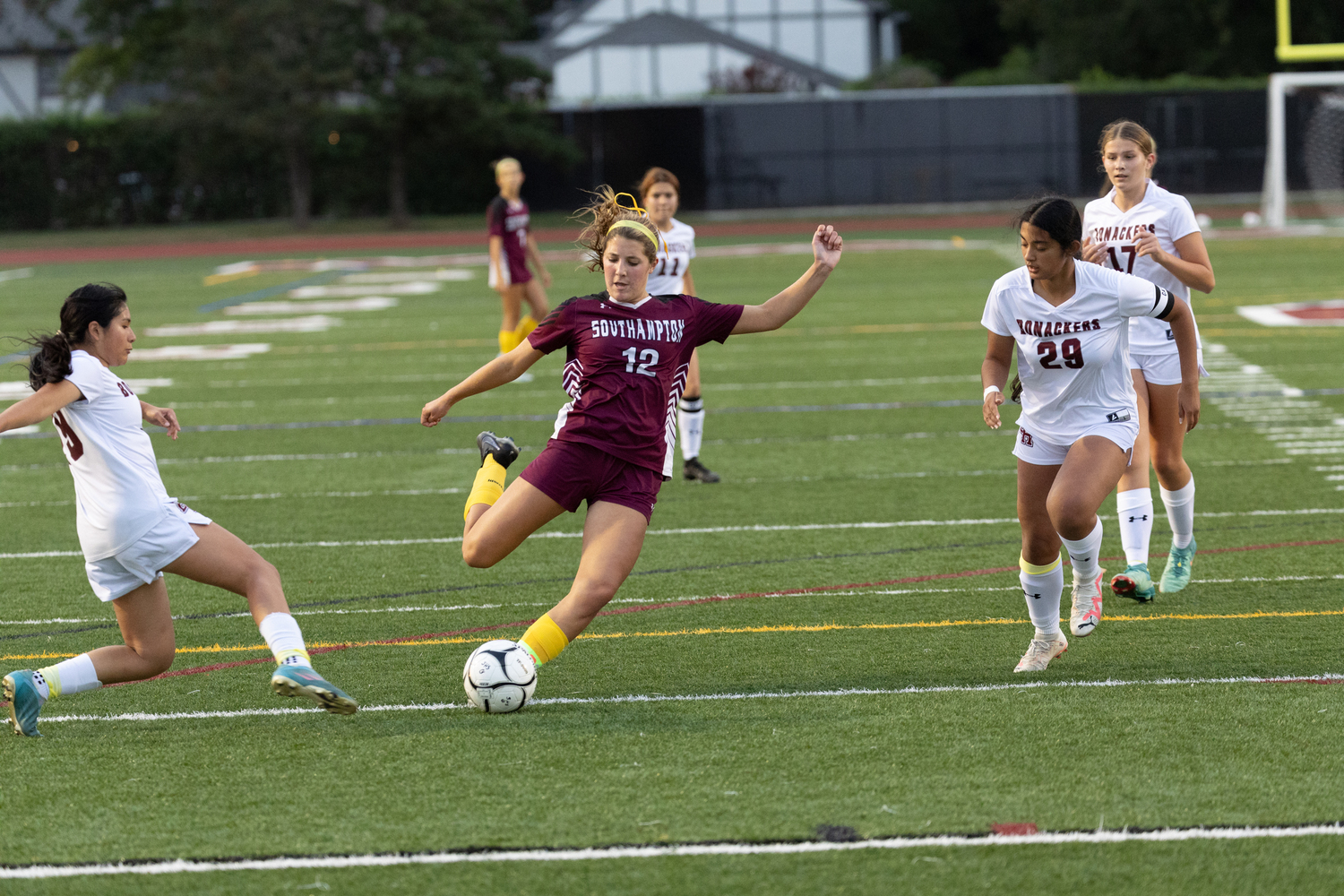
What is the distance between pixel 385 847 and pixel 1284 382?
39.1 feet

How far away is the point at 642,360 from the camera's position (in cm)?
586

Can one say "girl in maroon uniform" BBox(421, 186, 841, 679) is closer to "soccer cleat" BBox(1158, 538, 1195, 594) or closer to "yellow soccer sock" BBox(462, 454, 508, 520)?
"yellow soccer sock" BBox(462, 454, 508, 520)

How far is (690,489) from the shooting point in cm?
1052

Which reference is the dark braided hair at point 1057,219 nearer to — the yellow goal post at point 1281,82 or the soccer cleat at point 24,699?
the soccer cleat at point 24,699

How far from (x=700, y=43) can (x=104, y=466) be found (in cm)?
5814

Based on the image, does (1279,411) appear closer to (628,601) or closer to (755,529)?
(755,529)

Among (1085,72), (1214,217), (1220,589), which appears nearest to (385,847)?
(1220,589)

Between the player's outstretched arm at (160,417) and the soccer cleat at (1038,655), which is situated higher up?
the player's outstretched arm at (160,417)

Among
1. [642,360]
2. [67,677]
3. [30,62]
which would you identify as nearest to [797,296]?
[642,360]

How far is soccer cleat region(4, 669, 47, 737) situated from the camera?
5.34 m

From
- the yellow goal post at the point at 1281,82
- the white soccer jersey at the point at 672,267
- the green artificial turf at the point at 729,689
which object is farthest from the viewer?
the yellow goal post at the point at 1281,82

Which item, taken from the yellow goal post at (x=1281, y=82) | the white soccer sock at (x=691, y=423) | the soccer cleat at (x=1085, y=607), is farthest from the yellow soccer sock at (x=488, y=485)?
the yellow goal post at (x=1281, y=82)

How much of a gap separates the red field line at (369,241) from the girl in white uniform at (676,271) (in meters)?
27.7

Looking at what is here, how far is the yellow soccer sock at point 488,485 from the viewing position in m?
6.21
